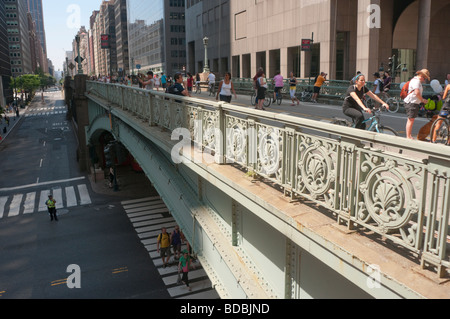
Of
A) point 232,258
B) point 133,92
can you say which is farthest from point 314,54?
point 232,258

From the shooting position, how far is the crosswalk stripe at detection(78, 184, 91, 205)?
32984 mm

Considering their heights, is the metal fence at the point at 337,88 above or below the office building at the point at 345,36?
below

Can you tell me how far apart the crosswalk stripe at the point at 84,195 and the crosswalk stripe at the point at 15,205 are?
16.3 ft

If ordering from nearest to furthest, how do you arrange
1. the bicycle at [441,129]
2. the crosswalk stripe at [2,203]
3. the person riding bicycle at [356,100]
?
the person riding bicycle at [356,100], the bicycle at [441,129], the crosswalk stripe at [2,203]

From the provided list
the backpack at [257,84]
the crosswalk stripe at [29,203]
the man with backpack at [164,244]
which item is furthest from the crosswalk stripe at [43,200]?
the backpack at [257,84]

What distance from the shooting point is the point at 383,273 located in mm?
3354

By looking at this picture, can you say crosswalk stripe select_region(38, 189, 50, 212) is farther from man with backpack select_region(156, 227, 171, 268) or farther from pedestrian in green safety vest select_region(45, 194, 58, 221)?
man with backpack select_region(156, 227, 171, 268)

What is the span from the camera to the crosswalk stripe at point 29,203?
31.0 meters

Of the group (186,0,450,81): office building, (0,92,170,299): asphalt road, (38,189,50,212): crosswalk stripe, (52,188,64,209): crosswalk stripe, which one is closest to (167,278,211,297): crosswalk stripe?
(0,92,170,299): asphalt road

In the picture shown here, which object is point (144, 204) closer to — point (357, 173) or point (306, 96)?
point (306, 96)

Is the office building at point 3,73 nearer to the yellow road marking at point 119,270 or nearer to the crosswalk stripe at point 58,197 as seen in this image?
the crosswalk stripe at point 58,197

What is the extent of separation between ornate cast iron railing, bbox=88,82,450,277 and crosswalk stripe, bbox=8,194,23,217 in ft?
95.1

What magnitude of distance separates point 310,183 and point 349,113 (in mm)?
3988

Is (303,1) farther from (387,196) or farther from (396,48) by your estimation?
(387,196)
